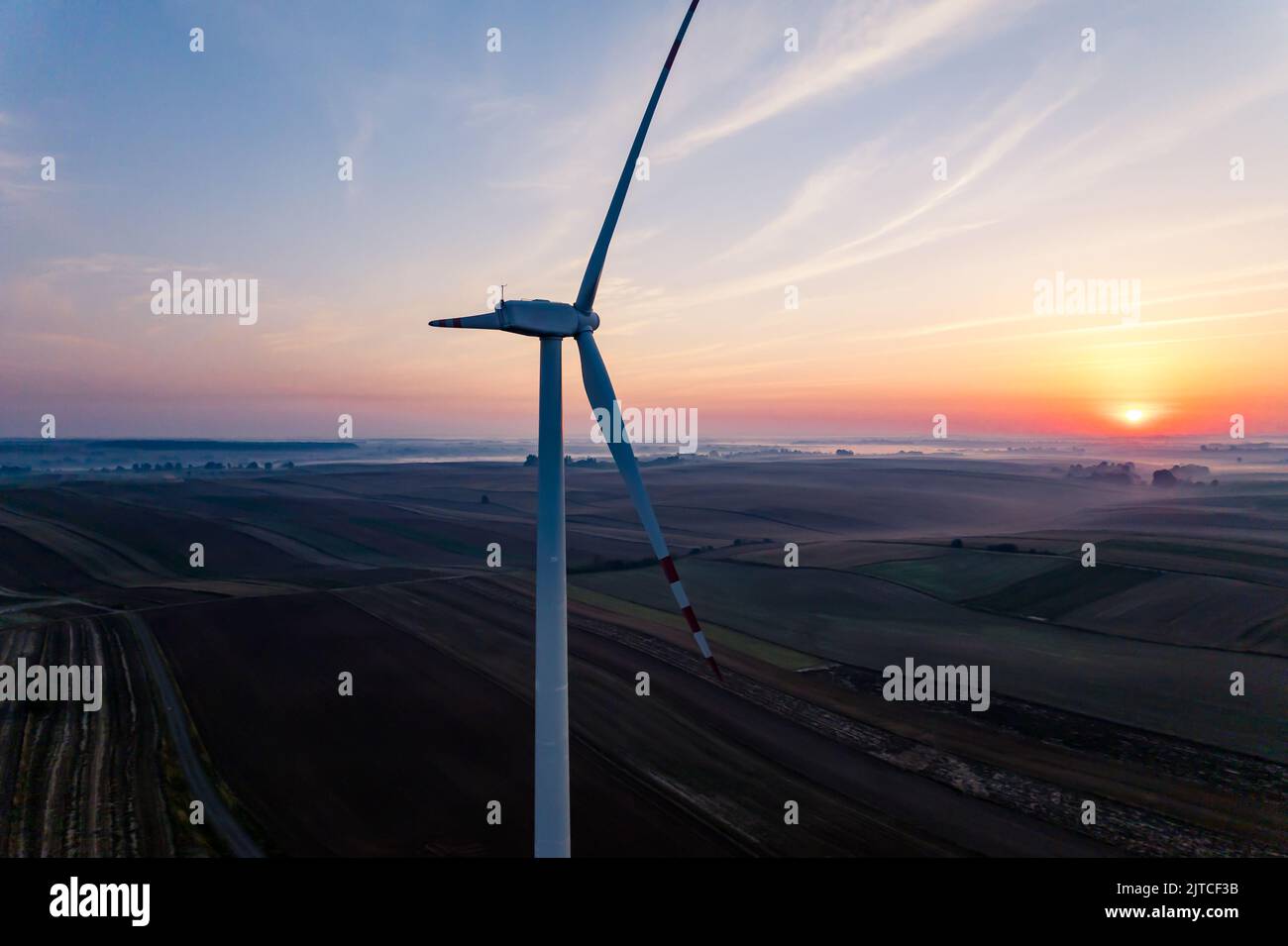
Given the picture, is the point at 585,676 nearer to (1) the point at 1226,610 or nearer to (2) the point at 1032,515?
(1) the point at 1226,610

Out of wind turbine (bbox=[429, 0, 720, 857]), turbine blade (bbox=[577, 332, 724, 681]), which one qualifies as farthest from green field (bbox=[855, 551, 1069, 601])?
wind turbine (bbox=[429, 0, 720, 857])

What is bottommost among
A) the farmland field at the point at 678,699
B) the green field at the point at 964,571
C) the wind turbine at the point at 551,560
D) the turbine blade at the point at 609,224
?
the farmland field at the point at 678,699

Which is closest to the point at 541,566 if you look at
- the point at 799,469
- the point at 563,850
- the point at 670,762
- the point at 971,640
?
the point at 563,850

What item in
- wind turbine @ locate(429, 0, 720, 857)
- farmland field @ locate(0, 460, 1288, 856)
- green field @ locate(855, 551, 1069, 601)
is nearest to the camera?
wind turbine @ locate(429, 0, 720, 857)

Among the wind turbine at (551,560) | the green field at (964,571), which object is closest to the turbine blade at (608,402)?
the wind turbine at (551,560)

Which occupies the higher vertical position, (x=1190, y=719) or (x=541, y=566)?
(x=541, y=566)

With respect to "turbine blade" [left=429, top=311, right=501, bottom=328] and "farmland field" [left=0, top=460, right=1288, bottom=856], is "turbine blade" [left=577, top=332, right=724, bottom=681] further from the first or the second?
"farmland field" [left=0, top=460, right=1288, bottom=856]

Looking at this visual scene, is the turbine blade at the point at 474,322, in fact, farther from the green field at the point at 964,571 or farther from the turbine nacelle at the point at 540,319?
the green field at the point at 964,571
